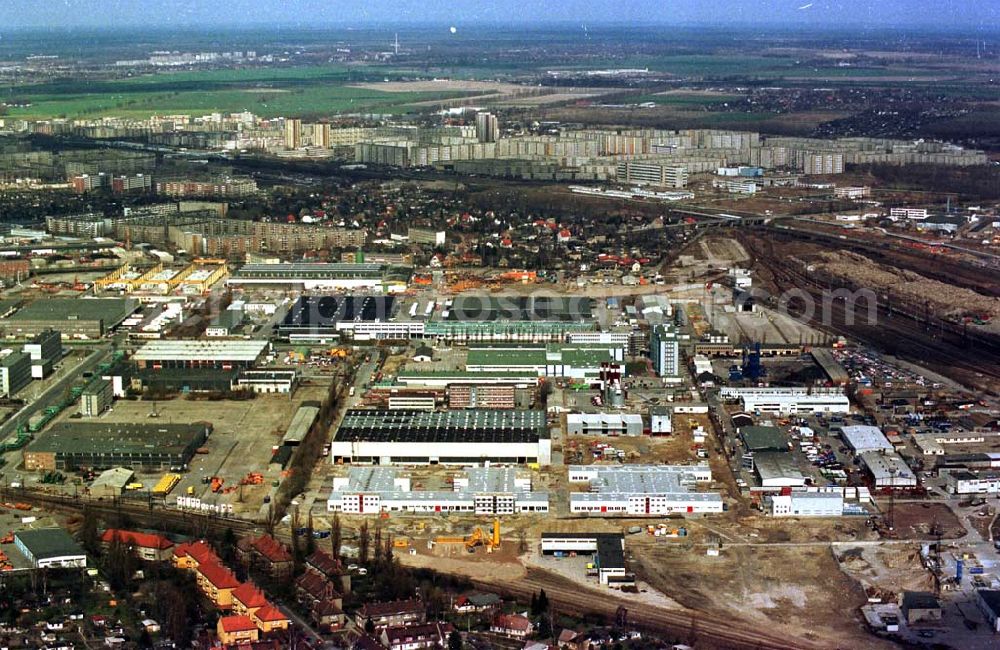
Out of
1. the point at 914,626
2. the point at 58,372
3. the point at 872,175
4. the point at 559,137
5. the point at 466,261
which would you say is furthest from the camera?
the point at 559,137

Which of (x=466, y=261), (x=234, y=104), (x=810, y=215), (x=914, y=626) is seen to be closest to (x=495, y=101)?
(x=234, y=104)

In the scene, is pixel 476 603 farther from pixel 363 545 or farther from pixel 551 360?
pixel 551 360

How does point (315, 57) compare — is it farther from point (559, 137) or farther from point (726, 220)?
point (726, 220)

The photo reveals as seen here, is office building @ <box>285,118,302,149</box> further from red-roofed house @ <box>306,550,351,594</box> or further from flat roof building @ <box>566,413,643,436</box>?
red-roofed house @ <box>306,550,351,594</box>

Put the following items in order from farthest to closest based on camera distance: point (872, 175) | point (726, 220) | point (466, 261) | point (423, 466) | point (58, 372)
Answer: point (872, 175) → point (726, 220) → point (466, 261) → point (58, 372) → point (423, 466)

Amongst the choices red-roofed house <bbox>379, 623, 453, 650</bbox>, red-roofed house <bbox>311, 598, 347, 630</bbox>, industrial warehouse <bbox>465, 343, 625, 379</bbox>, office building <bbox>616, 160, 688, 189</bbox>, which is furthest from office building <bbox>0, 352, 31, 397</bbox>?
office building <bbox>616, 160, 688, 189</bbox>

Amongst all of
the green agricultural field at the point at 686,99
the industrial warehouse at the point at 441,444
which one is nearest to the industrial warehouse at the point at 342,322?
the industrial warehouse at the point at 441,444

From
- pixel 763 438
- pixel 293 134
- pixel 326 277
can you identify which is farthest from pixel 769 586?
pixel 293 134
